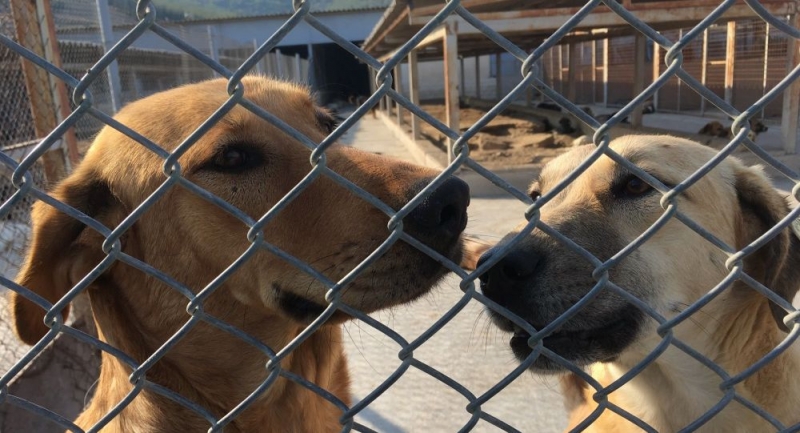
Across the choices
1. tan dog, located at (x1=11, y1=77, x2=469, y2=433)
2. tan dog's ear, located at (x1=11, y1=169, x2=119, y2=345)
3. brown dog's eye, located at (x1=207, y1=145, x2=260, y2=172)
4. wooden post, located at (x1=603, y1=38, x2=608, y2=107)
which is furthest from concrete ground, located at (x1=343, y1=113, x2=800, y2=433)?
wooden post, located at (x1=603, y1=38, x2=608, y2=107)

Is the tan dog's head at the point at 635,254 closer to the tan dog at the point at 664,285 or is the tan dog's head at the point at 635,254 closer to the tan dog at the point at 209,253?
the tan dog at the point at 664,285

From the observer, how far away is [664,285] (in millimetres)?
2299

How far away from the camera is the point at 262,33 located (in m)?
29.8

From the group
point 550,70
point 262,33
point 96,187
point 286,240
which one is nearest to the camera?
point 286,240

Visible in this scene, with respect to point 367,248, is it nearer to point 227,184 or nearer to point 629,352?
point 227,184

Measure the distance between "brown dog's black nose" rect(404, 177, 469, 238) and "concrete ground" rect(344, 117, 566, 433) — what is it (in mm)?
1185

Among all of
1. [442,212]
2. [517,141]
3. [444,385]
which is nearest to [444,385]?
[444,385]

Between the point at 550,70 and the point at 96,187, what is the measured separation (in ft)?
91.5

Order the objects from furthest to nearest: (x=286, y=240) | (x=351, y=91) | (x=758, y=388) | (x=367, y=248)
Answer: (x=351, y=91), (x=758, y=388), (x=286, y=240), (x=367, y=248)

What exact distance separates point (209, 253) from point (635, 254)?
153 centimetres

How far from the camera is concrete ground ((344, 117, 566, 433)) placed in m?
3.40

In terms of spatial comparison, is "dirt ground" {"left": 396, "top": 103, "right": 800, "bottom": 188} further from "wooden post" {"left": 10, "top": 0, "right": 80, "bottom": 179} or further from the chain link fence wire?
the chain link fence wire

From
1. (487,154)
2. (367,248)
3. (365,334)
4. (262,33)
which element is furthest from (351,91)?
(367,248)

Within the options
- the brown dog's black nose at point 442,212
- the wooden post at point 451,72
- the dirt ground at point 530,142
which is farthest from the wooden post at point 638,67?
the brown dog's black nose at point 442,212
